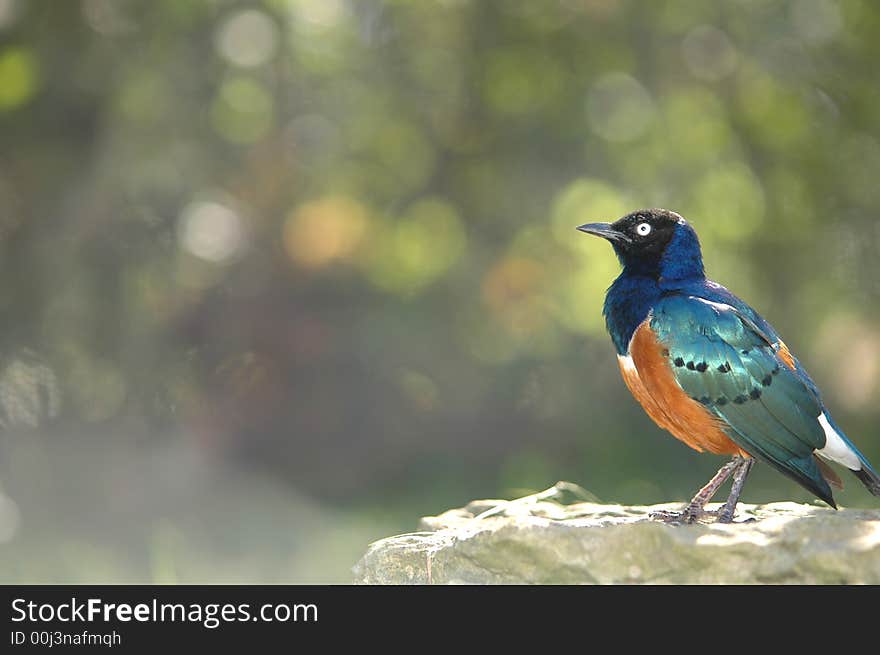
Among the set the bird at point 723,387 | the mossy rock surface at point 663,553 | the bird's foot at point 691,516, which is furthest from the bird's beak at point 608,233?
the mossy rock surface at point 663,553

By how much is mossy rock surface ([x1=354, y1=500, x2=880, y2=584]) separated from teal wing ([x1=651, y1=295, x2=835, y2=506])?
0.27 metres

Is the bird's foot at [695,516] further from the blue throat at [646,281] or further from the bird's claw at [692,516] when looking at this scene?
the blue throat at [646,281]

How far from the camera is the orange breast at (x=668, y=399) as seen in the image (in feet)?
14.1

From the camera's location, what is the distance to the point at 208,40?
8.72 m

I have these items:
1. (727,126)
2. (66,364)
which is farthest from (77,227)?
(727,126)

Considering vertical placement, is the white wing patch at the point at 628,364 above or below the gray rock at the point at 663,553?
above

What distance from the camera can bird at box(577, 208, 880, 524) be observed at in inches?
166

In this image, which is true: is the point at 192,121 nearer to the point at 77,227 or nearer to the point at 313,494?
the point at 77,227

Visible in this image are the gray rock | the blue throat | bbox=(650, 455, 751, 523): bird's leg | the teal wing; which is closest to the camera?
the gray rock

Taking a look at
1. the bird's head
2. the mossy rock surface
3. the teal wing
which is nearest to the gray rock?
the mossy rock surface

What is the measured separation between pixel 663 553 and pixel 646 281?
1.42 metres

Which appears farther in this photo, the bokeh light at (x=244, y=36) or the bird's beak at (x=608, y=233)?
the bokeh light at (x=244, y=36)

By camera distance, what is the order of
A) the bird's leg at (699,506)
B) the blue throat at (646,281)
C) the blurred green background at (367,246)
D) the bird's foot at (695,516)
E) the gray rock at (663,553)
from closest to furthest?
the gray rock at (663,553) < the bird's foot at (695,516) < the bird's leg at (699,506) < the blue throat at (646,281) < the blurred green background at (367,246)

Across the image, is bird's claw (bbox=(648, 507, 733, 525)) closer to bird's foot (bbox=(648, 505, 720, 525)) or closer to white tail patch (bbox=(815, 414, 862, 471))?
bird's foot (bbox=(648, 505, 720, 525))
